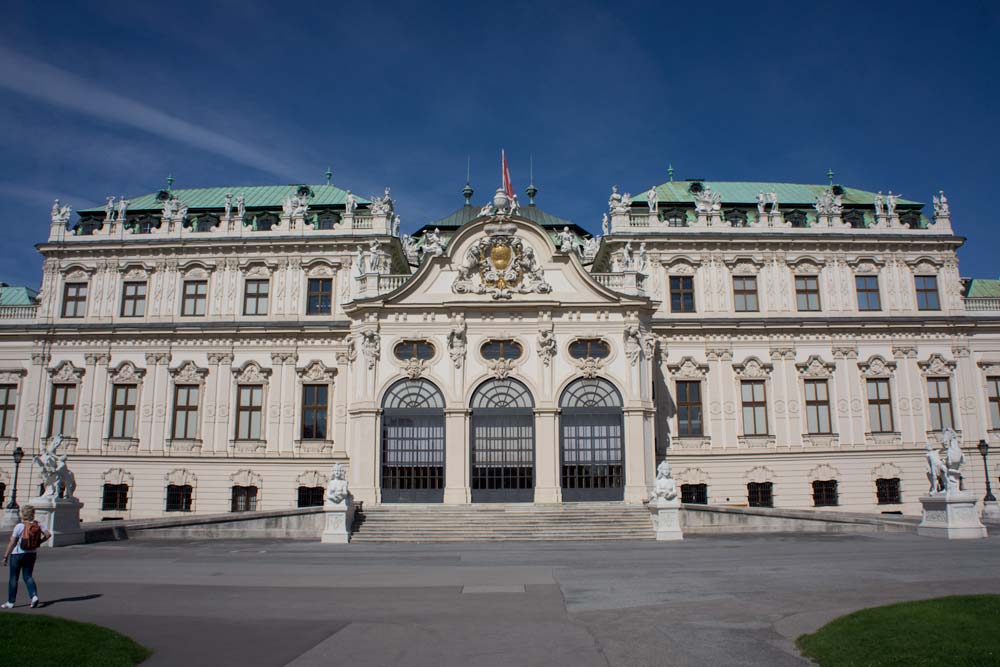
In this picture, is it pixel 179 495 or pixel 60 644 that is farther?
pixel 179 495

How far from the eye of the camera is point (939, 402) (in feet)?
138

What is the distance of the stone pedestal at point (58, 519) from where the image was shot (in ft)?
88.2

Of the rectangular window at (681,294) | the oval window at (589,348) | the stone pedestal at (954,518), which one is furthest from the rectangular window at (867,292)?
the stone pedestal at (954,518)

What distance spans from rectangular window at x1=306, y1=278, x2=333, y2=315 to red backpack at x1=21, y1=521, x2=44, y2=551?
96.2 feet

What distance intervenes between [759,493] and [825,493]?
3512 mm

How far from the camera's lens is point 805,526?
2952cm

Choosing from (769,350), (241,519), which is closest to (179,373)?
(241,519)

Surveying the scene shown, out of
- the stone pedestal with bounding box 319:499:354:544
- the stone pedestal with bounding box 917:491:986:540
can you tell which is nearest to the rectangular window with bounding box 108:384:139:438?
the stone pedestal with bounding box 319:499:354:544

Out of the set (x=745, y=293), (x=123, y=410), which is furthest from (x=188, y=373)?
(x=745, y=293)

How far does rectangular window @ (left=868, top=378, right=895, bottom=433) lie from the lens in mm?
41656

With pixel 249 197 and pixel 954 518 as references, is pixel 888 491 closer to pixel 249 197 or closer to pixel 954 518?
pixel 954 518

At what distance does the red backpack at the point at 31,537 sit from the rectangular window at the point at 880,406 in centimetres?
3953

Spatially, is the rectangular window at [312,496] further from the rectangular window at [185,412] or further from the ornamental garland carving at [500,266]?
the ornamental garland carving at [500,266]

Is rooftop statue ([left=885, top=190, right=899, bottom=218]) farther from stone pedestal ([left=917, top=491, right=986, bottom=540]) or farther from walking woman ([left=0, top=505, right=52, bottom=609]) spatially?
walking woman ([left=0, top=505, right=52, bottom=609])
